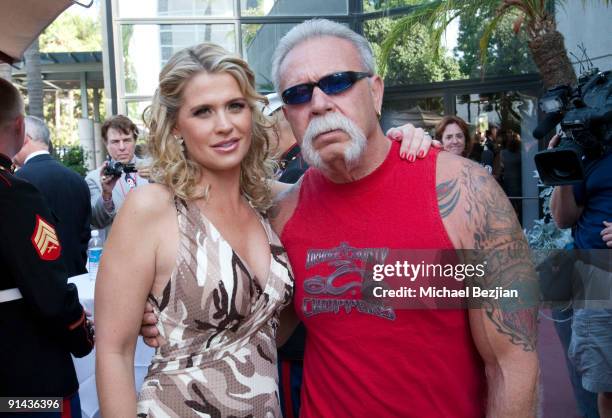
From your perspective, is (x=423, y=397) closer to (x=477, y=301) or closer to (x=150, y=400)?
(x=477, y=301)

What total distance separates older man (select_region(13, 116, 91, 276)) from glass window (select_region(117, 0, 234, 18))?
7.31 m

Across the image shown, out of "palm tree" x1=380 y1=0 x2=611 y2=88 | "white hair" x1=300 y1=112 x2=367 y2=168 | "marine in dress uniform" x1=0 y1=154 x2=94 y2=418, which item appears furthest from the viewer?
"palm tree" x1=380 y1=0 x2=611 y2=88

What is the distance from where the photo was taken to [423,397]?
1.87 m

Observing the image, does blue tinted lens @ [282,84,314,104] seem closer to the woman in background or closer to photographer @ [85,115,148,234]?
photographer @ [85,115,148,234]

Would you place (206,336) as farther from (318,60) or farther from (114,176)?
(114,176)

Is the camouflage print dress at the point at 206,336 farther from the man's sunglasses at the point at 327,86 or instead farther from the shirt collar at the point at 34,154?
the shirt collar at the point at 34,154

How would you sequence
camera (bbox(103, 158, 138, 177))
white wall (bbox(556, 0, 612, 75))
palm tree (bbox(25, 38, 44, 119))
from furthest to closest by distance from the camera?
palm tree (bbox(25, 38, 44, 119))
white wall (bbox(556, 0, 612, 75))
camera (bbox(103, 158, 138, 177))

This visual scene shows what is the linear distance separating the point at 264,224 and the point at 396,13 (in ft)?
30.8

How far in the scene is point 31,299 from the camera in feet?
7.85

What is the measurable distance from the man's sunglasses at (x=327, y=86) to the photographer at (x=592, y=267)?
1708 mm

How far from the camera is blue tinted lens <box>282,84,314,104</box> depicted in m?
2.02

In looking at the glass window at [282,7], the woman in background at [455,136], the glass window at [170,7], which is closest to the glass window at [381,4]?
the glass window at [282,7]

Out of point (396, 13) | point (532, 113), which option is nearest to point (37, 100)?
point (396, 13)

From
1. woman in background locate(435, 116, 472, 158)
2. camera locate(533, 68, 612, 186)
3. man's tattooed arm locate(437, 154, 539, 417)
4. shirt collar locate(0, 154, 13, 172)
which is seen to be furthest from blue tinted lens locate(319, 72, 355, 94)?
woman in background locate(435, 116, 472, 158)
